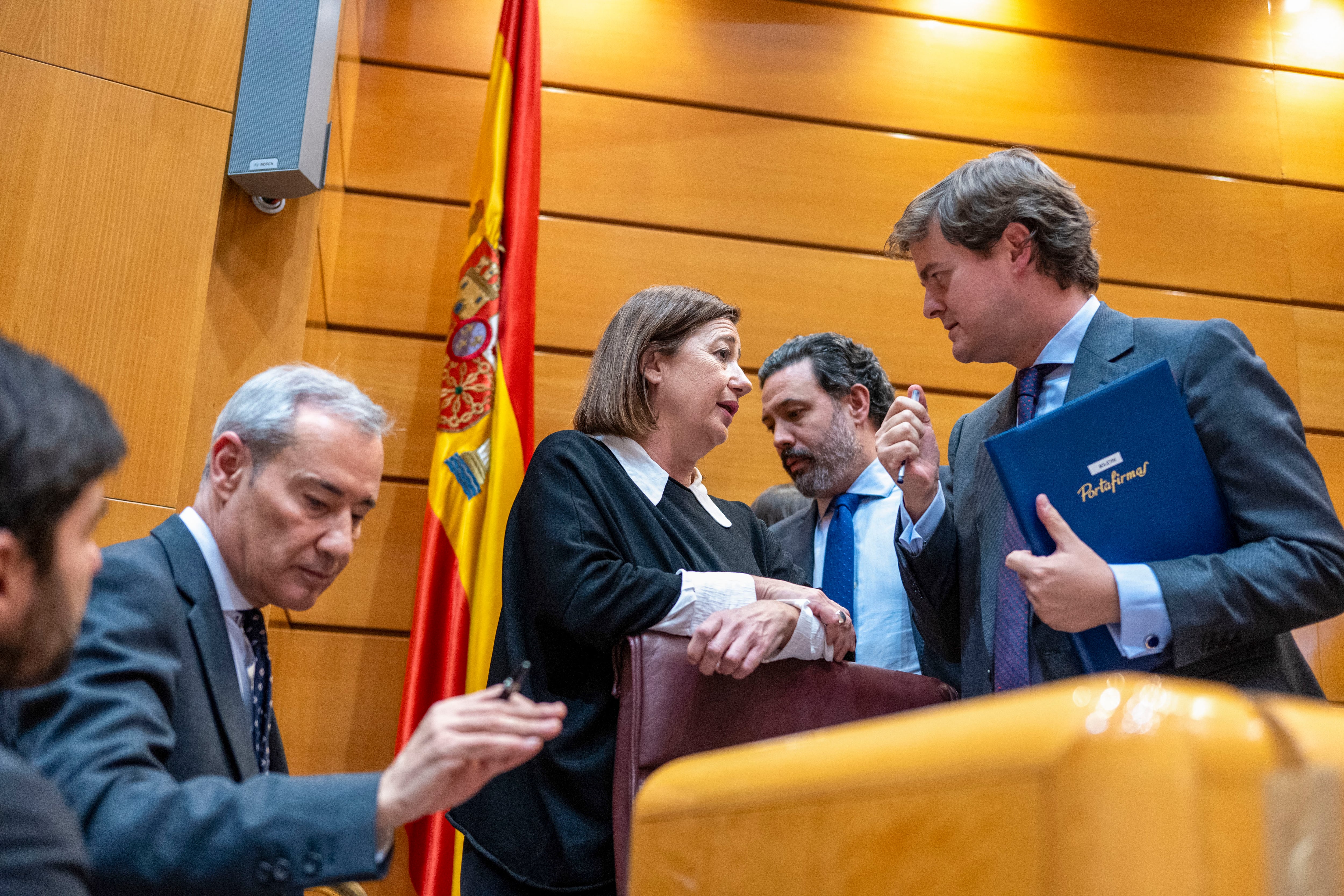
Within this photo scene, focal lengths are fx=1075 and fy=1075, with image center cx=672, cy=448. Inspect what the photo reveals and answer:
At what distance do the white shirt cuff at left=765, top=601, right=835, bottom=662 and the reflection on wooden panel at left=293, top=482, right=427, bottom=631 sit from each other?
1.80 meters

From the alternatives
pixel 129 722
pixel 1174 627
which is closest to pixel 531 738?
pixel 129 722

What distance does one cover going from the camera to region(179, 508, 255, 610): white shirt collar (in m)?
1.40

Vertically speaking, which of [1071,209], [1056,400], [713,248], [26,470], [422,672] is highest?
[713,248]

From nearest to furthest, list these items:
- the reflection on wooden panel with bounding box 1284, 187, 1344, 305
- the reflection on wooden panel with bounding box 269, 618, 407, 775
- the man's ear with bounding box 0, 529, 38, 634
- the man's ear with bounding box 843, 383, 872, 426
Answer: the man's ear with bounding box 0, 529, 38, 634, the man's ear with bounding box 843, 383, 872, 426, the reflection on wooden panel with bounding box 269, 618, 407, 775, the reflection on wooden panel with bounding box 1284, 187, 1344, 305

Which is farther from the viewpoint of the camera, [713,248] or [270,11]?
[713,248]

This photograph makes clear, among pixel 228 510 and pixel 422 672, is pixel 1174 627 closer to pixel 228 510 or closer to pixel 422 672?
pixel 228 510

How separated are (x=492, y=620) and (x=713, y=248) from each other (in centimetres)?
154

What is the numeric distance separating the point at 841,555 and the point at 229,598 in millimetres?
1579

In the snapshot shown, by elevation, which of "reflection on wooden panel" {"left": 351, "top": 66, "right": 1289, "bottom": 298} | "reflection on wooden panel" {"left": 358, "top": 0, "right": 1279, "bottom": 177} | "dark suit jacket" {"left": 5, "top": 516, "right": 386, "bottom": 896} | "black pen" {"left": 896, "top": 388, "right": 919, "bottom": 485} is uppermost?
"reflection on wooden panel" {"left": 358, "top": 0, "right": 1279, "bottom": 177}

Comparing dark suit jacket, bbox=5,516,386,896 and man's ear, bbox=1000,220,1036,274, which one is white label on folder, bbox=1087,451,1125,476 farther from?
dark suit jacket, bbox=5,516,386,896

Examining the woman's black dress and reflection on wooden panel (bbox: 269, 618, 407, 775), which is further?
reflection on wooden panel (bbox: 269, 618, 407, 775)

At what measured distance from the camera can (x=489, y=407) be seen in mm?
3277

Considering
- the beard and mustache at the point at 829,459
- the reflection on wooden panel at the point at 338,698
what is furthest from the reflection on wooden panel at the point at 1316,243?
the reflection on wooden panel at the point at 338,698

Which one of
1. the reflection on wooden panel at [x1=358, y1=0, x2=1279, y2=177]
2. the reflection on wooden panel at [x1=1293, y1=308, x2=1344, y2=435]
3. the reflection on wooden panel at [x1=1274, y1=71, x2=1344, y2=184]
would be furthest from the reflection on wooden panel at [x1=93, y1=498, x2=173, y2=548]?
the reflection on wooden panel at [x1=1274, y1=71, x2=1344, y2=184]
